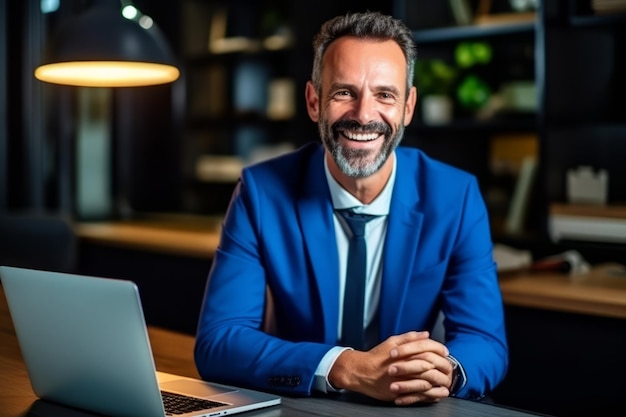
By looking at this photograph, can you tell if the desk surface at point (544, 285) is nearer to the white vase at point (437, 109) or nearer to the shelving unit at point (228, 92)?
the white vase at point (437, 109)

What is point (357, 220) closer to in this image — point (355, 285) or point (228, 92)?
point (355, 285)

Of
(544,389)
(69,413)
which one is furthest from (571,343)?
(69,413)

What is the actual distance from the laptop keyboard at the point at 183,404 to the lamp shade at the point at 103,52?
1.30 m

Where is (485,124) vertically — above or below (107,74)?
below

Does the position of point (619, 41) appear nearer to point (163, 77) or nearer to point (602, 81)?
point (602, 81)

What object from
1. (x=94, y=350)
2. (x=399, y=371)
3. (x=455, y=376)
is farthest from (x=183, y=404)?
(x=455, y=376)

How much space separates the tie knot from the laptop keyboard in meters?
0.61

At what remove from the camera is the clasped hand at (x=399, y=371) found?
5.18 ft

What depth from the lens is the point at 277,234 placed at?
207 centimetres

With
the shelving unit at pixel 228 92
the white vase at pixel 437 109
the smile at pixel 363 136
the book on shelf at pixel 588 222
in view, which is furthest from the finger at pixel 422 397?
the shelving unit at pixel 228 92

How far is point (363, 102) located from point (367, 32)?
6.0 inches

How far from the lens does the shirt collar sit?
208 cm

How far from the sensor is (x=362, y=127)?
6.45 ft

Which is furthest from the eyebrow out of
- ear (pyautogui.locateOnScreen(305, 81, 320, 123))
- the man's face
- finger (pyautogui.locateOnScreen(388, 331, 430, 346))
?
finger (pyautogui.locateOnScreen(388, 331, 430, 346))
